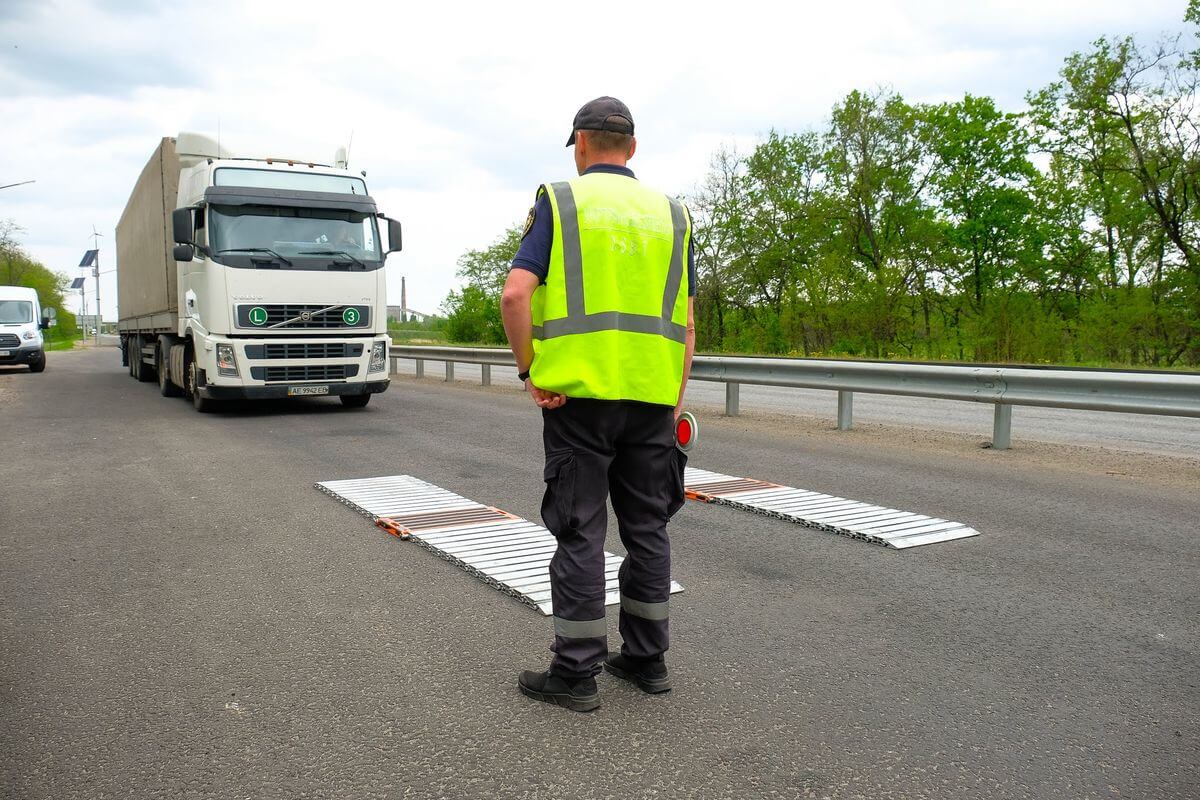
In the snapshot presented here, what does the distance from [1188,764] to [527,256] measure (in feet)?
8.29

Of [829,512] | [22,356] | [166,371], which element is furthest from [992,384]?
[22,356]

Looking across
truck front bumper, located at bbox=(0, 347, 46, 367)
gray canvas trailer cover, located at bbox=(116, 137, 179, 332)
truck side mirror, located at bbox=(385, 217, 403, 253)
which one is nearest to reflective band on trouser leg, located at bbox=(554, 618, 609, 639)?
truck side mirror, located at bbox=(385, 217, 403, 253)

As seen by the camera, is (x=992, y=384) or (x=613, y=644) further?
(x=992, y=384)

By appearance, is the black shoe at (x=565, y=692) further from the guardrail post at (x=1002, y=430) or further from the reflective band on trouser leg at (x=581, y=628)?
the guardrail post at (x=1002, y=430)

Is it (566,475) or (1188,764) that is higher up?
(566,475)

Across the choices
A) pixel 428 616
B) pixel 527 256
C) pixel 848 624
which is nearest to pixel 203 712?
pixel 428 616

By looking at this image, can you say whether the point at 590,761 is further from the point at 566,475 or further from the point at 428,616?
the point at 428,616

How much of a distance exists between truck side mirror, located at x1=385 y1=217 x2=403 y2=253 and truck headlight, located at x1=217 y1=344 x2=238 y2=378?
101 inches

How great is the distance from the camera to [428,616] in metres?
4.09

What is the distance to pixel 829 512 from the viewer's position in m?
6.15

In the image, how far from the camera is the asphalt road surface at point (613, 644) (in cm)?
270

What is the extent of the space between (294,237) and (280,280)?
0.65m

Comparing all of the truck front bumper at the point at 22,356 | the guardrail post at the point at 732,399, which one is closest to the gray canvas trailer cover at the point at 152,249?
the truck front bumper at the point at 22,356

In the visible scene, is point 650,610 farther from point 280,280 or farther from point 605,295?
point 280,280
